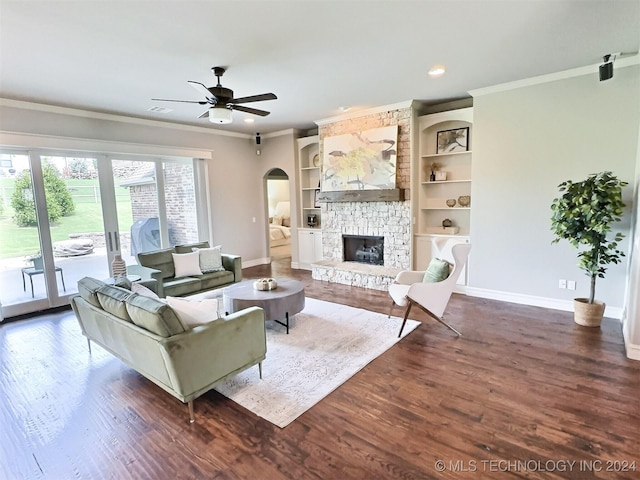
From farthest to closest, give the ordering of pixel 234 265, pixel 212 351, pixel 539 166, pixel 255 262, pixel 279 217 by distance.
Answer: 1. pixel 279 217
2. pixel 255 262
3. pixel 234 265
4. pixel 539 166
5. pixel 212 351

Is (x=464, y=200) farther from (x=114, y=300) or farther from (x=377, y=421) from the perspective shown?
(x=114, y=300)

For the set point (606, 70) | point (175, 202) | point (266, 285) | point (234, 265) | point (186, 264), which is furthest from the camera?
point (175, 202)

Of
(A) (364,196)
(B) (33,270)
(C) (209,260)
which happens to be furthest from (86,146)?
(A) (364,196)

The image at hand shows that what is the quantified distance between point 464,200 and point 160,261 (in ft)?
16.3

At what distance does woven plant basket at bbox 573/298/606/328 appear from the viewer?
3787 mm

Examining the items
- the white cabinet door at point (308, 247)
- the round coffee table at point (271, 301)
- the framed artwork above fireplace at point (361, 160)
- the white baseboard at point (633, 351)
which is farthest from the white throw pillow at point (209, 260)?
the white baseboard at point (633, 351)

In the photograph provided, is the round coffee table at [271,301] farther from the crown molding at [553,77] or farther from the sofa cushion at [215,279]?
the crown molding at [553,77]

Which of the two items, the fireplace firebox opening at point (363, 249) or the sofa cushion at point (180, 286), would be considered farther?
the fireplace firebox opening at point (363, 249)

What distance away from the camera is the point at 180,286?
486 centimetres

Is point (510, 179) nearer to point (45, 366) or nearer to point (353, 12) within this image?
point (353, 12)

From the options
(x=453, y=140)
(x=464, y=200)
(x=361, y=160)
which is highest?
(x=453, y=140)

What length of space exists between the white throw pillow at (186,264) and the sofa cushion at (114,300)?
2.18 metres

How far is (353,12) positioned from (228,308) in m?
3.14

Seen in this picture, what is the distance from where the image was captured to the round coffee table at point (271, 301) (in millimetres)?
3670
